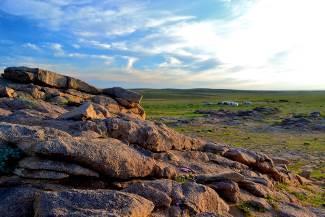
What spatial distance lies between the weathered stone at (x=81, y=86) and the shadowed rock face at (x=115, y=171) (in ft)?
25.1

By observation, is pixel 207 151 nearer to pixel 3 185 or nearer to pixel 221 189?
pixel 221 189

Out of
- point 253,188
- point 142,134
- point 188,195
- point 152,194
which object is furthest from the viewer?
point 142,134

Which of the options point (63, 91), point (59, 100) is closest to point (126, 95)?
point (63, 91)

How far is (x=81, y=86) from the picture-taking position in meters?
32.5

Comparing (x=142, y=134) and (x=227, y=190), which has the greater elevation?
(x=142, y=134)

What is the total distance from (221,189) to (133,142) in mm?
4716

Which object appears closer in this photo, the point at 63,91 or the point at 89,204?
the point at 89,204

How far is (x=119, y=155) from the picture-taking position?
1549 centimetres

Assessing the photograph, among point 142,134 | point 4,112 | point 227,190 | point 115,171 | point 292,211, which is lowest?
point 292,211

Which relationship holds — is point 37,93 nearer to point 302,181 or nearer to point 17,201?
point 17,201

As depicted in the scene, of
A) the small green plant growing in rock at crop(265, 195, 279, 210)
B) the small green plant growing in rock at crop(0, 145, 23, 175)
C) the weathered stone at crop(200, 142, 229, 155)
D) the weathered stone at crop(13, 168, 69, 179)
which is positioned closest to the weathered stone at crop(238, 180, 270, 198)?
the small green plant growing in rock at crop(265, 195, 279, 210)

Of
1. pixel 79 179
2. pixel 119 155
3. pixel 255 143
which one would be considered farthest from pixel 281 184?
pixel 255 143

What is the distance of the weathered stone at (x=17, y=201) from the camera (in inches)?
492

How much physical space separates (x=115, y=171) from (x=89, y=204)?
117 inches
